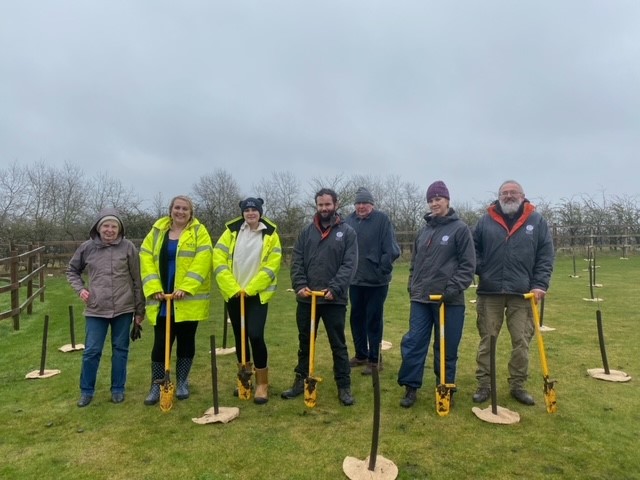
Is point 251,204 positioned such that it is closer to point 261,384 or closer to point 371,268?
point 371,268

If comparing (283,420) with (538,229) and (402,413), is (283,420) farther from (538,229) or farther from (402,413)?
(538,229)

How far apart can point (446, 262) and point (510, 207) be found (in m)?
0.83

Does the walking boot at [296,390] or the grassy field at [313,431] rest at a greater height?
the walking boot at [296,390]

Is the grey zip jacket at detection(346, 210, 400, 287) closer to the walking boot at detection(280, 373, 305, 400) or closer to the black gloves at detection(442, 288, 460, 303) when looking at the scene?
the black gloves at detection(442, 288, 460, 303)

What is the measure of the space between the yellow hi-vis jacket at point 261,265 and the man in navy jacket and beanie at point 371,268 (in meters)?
1.15

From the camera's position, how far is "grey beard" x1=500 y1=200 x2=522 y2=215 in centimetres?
447

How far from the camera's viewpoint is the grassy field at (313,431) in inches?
129

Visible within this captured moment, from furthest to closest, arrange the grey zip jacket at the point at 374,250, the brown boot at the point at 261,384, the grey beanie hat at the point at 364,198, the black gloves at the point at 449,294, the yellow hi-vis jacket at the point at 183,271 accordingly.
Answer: the grey beanie hat at the point at 364,198, the grey zip jacket at the point at 374,250, the brown boot at the point at 261,384, the yellow hi-vis jacket at the point at 183,271, the black gloves at the point at 449,294

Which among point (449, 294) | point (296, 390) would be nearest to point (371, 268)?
point (449, 294)

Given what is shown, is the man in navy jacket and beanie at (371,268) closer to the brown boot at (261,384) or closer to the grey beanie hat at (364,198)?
the grey beanie hat at (364,198)

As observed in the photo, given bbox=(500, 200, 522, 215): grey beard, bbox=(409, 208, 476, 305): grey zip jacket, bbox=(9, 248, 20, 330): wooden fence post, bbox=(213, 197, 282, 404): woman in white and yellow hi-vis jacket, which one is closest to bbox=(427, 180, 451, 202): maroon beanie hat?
bbox=(409, 208, 476, 305): grey zip jacket

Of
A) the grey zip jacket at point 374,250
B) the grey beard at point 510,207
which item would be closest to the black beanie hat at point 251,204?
the grey zip jacket at point 374,250

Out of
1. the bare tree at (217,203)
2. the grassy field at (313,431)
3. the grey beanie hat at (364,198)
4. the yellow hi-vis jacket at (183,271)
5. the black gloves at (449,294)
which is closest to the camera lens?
the grassy field at (313,431)

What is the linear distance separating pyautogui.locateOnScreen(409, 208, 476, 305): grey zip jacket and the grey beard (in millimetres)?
461
